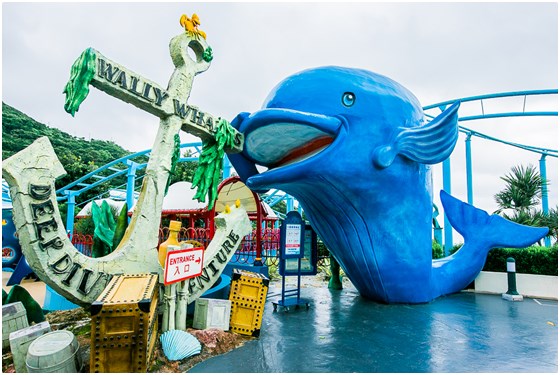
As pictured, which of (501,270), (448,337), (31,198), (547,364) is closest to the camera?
(31,198)

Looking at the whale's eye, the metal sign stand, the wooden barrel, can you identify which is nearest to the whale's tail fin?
the metal sign stand

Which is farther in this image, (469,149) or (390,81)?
(469,149)

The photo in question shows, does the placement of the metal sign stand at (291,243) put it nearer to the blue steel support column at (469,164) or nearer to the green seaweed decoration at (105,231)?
the green seaweed decoration at (105,231)

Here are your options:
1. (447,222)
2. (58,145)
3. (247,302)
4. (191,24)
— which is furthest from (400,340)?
(58,145)

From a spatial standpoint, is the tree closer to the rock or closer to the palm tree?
the palm tree

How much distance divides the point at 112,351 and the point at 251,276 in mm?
2025

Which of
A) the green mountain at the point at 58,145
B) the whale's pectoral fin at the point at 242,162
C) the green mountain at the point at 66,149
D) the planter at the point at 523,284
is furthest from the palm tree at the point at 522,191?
the green mountain at the point at 58,145

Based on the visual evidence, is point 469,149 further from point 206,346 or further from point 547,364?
point 206,346

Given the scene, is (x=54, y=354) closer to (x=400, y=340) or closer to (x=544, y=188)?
(x=400, y=340)

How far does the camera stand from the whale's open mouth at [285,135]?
502 cm

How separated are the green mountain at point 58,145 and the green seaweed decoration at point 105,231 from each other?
26.4 m

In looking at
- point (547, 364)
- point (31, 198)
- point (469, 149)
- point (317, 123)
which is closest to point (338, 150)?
point (317, 123)

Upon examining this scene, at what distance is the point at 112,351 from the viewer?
3016mm

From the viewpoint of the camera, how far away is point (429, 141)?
554 centimetres
